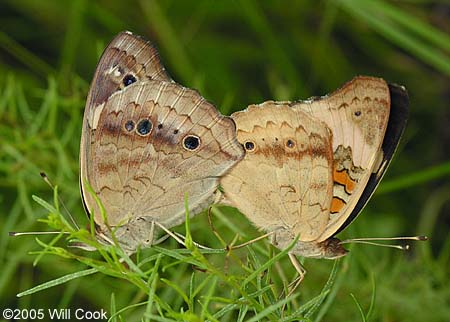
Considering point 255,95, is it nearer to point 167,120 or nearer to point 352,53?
point 352,53

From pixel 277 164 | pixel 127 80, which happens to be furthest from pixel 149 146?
pixel 277 164

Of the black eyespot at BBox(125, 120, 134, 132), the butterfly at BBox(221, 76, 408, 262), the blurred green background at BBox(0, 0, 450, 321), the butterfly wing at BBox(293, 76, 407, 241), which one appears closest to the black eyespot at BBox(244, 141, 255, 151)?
the butterfly at BBox(221, 76, 408, 262)

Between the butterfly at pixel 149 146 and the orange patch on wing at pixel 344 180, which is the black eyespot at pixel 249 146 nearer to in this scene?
the butterfly at pixel 149 146

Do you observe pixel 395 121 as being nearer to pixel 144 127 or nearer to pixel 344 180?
pixel 344 180

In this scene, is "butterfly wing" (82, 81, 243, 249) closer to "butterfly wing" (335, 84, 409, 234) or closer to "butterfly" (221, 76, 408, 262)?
"butterfly" (221, 76, 408, 262)

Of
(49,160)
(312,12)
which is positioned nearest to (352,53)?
(312,12)

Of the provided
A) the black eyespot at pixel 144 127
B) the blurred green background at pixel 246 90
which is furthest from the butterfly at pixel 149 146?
the blurred green background at pixel 246 90
